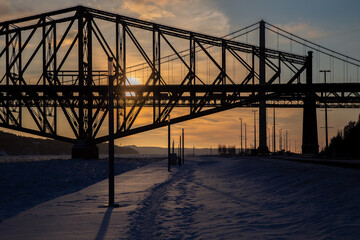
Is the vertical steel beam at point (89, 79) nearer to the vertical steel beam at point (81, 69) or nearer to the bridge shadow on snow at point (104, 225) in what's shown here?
the vertical steel beam at point (81, 69)

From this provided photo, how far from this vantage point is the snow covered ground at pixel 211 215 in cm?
1001

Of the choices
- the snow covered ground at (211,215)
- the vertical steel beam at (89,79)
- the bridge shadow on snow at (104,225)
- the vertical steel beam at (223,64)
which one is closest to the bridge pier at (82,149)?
the vertical steel beam at (89,79)

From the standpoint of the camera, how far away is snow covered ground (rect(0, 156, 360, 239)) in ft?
32.8

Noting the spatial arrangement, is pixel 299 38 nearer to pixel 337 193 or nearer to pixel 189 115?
pixel 189 115

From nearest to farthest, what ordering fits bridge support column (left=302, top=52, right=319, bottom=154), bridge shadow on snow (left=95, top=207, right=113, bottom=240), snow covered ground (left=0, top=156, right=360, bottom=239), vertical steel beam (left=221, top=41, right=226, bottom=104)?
bridge shadow on snow (left=95, top=207, right=113, bottom=240) → snow covered ground (left=0, top=156, right=360, bottom=239) → vertical steel beam (left=221, top=41, right=226, bottom=104) → bridge support column (left=302, top=52, right=319, bottom=154)

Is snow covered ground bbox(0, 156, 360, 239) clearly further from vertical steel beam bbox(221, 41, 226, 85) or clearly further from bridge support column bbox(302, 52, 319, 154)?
bridge support column bbox(302, 52, 319, 154)

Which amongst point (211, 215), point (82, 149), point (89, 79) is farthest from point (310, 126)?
point (211, 215)

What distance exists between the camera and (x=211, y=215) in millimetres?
13078

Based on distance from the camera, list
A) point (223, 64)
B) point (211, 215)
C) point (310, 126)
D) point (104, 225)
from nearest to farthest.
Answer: point (104, 225)
point (211, 215)
point (223, 64)
point (310, 126)

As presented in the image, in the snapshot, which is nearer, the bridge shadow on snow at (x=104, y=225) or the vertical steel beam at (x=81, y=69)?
the bridge shadow on snow at (x=104, y=225)

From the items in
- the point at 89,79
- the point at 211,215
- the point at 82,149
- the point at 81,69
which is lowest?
the point at 211,215

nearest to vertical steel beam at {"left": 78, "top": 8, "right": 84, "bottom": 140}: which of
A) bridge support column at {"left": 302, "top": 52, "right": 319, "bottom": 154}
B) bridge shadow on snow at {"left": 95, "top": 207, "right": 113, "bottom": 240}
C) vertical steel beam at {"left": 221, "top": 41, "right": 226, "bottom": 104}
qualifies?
vertical steel beam at {"left": 221, "top": 41, "right": 226, "bottom": 104}

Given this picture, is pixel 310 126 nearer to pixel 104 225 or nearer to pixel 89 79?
pixel 89 79

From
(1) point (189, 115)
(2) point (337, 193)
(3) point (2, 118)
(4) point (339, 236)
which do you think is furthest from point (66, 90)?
(4) point (339, 236)
